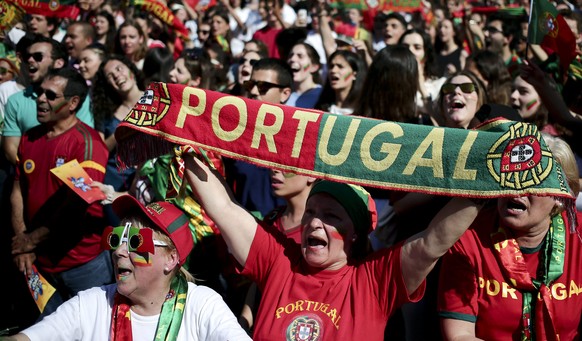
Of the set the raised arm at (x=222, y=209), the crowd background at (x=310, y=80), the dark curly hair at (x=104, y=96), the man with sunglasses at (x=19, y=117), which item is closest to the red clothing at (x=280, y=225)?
the crowd background at (x=310, y=80)

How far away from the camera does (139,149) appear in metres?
3.61

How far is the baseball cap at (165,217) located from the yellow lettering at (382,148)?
35.7 inches

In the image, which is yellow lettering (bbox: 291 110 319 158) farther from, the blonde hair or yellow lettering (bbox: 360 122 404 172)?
the blonde hair

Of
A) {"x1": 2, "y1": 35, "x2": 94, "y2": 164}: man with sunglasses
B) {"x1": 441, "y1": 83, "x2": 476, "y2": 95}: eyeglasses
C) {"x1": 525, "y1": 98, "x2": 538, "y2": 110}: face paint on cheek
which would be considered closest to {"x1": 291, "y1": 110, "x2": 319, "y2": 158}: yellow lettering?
{"x1": 441, "y1": 83, "x2": 476, "y2": 95}: eyeglasses

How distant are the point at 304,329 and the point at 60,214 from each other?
261 cm

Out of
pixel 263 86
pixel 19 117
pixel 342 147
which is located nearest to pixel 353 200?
pixel 342 147

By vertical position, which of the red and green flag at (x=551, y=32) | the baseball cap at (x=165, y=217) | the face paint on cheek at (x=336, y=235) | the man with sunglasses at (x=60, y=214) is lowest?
the man with sunglasses at (x=60, y=214)

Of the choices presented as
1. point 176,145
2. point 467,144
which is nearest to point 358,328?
point 467,144

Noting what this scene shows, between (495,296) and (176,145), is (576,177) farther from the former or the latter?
(176,145)

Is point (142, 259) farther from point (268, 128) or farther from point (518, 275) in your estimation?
point (518, 275)

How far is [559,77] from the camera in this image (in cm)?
584

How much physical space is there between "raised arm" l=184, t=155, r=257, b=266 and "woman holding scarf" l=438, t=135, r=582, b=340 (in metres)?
0.94

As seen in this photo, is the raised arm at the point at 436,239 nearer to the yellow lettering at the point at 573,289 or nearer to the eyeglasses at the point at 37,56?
the yellow lettering at the point at 573,289

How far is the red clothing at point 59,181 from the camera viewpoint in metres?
5.42
